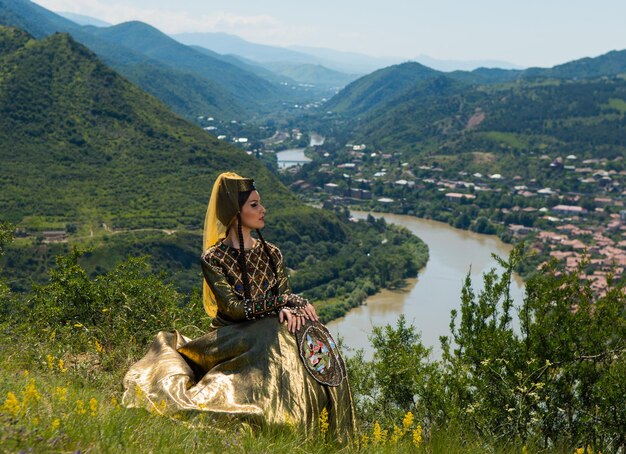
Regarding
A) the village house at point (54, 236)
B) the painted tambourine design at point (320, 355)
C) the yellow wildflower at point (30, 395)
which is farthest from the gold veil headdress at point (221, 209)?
A: the village house at point (54, 236)

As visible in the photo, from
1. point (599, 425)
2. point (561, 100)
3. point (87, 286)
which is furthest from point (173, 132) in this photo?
point (561, 100)

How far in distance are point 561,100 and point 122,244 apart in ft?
304

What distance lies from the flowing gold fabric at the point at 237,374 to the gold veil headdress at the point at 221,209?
13 cm

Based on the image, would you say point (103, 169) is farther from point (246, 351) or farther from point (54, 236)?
point (246, 351)

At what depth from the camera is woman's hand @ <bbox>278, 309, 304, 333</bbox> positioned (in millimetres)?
3873

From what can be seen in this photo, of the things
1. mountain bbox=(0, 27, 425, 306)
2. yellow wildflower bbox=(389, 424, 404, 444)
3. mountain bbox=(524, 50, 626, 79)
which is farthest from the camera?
mountain bbox=(524, 50, 626, 79)

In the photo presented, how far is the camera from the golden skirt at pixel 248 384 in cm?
358

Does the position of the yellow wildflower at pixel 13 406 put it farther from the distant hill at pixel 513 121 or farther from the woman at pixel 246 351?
the distant hill at pixel 513 121

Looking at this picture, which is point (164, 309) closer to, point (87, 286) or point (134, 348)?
point (87, 286)

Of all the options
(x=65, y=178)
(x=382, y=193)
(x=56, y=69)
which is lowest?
→ (x=382, y=193)

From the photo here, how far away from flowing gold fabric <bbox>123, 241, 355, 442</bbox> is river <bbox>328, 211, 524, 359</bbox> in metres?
18.8

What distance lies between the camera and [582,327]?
4730mm

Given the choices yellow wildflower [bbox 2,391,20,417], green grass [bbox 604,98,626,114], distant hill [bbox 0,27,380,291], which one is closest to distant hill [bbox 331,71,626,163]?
green grass [bbox 604,98,626,114]

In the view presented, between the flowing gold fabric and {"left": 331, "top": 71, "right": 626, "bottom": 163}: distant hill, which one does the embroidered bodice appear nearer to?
the flowing gold fabric
